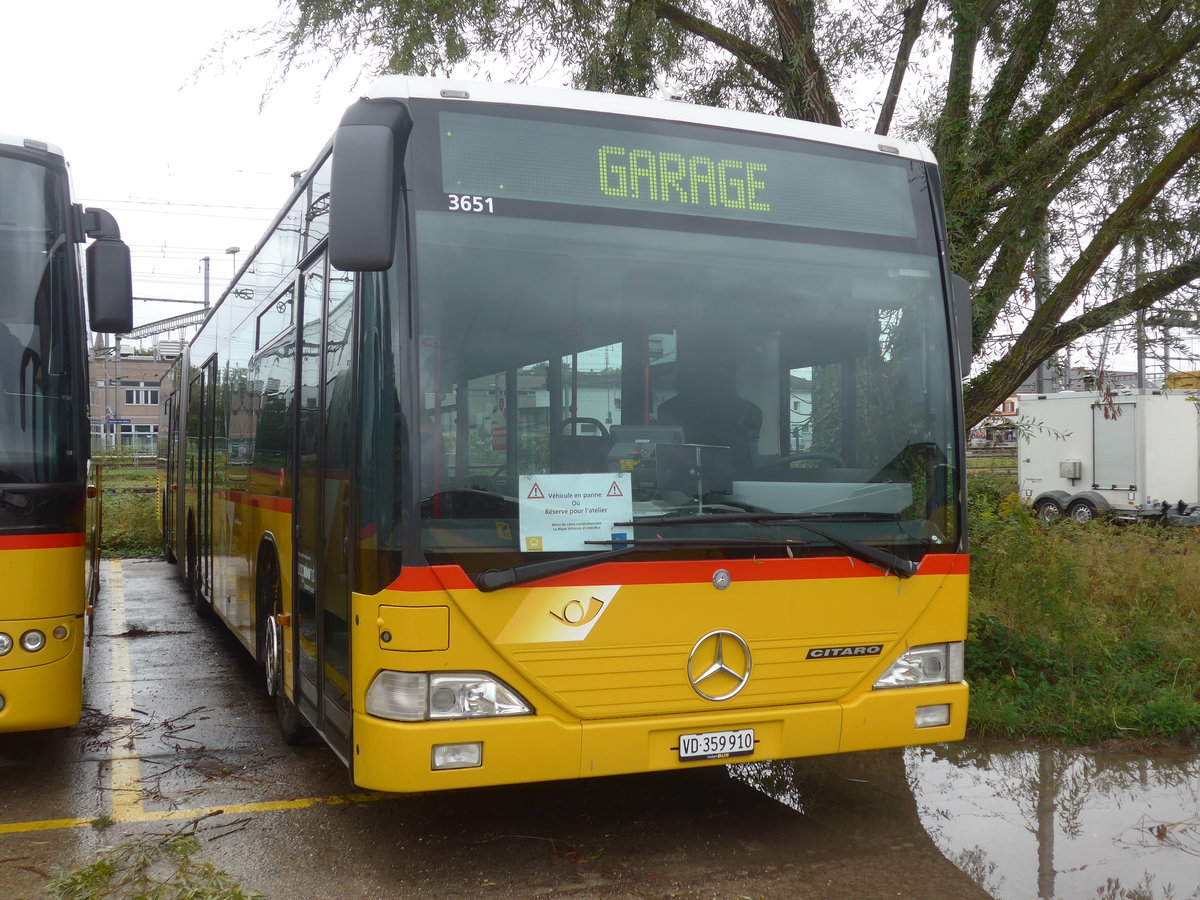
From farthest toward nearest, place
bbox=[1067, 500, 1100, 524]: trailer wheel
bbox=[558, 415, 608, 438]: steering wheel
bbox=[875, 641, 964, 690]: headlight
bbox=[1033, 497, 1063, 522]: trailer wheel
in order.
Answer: bbox=[1033, 497, 1063, 522]: trailer wheel < bbox=[1067, 500, 1100, 524]: trailer wheel < bbox=[875, 641, 964, 690]: headlight < bbox=[558, 415, 608, 438]: steering wheel

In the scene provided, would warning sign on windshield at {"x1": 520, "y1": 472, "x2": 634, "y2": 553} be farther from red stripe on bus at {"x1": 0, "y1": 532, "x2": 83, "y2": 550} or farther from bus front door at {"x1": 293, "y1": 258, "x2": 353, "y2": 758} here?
red stripe on bus at {"x1": 0, "y1": 532, "x2": 83, "y2": 550}

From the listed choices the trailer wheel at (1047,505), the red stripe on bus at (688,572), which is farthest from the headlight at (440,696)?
the trailer wheel at (1047,505)

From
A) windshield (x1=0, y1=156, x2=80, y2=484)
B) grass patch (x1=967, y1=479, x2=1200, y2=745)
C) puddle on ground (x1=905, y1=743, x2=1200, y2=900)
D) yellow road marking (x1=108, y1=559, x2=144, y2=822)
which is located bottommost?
puddle on ground (x1=905, y1=743, x2=1200, y2=900)

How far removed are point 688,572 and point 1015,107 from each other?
20.9 feet

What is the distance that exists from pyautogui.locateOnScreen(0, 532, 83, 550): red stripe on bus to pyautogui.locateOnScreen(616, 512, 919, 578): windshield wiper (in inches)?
113

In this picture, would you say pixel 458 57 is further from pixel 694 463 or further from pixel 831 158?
pixel 694 463

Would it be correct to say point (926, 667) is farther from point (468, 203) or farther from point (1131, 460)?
point (1131, 460)

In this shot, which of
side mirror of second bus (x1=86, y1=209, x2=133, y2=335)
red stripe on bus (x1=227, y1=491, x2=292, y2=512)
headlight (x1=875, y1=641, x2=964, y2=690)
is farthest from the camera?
red stripe on bus (x1=227, y1=491, x2=292, y2=512)

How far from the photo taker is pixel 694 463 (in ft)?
14.7

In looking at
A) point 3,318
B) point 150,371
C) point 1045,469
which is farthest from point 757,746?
point 150,371

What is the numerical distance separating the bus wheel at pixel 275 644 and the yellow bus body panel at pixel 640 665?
2.10m

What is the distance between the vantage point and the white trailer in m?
21.5

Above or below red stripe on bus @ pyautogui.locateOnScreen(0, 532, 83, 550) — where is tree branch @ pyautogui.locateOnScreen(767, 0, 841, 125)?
above

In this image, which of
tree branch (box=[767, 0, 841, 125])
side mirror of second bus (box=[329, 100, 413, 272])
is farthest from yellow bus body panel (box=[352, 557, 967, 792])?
tree branch (box=[767, 0, 841, 125])
